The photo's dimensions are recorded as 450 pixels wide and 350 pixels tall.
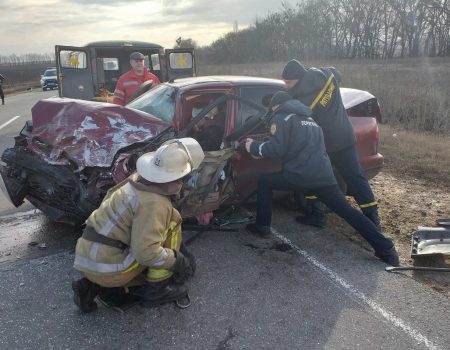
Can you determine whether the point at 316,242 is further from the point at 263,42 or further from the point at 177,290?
the point at 263,42

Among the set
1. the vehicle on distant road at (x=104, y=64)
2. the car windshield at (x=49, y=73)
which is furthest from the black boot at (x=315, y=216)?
the car windshield at (x=49, y=73)

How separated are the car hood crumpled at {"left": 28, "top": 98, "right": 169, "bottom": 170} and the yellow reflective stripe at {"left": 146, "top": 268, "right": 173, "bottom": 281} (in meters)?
1.11

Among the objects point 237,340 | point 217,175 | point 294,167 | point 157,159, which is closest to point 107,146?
point 217,175

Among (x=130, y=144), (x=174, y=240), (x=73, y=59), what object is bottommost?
(x=174, y=240)

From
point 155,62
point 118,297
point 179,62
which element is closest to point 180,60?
point 179,62

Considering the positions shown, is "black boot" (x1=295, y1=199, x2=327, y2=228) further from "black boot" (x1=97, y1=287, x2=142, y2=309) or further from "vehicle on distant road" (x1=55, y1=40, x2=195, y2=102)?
"vehicle on distant road" (x1=55, y1=40, x2=195, y2=102)

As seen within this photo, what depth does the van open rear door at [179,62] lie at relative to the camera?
396 inches

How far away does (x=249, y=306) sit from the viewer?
299cm

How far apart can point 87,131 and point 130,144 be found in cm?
42

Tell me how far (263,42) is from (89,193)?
163ft

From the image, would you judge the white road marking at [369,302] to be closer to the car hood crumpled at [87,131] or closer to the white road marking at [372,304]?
the white road marking at [372,304]

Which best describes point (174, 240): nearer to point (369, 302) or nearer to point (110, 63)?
point (369, 302)

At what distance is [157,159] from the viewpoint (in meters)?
2.52

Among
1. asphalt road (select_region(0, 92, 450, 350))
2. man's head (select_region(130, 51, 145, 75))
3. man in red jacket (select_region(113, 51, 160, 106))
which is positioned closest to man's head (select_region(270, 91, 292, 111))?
asphalt road (select_region(0, 92, 450, 350))
